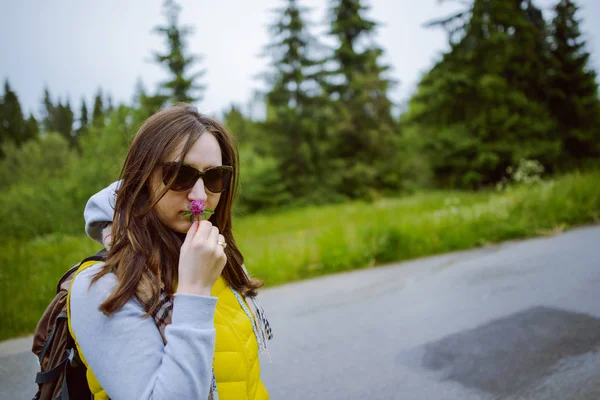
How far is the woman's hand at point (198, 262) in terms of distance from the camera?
1152 millimetres

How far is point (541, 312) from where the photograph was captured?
12.3 feet

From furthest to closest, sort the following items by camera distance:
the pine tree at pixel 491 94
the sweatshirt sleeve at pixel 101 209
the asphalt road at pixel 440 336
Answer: the pine tree at pixel 491 94
the asphalt road at pixel 440 336
the sweatshirt sleeve at pixel 101 209

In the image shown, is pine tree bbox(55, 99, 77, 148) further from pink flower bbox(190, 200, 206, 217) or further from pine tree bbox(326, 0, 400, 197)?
pine tree bbox(326, 0, 400, 197)

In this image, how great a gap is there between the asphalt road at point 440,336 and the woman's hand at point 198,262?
201 centimetres

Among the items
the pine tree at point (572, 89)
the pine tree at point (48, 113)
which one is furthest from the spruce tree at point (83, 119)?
the pine tree at point (572, 89)

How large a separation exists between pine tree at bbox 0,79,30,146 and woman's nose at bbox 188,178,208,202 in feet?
26.0

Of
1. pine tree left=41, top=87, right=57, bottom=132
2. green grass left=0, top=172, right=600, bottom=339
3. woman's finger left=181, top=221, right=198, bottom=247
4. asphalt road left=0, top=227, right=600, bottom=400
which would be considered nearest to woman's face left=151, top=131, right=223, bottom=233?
woman's finger left=181, top=221, right=198, bottom=247

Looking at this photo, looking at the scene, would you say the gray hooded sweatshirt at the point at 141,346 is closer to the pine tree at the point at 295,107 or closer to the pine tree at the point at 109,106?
the pine tree at the point at 109,106

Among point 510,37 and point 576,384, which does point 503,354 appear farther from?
point 510,37

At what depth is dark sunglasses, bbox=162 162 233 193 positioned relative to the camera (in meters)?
1.34

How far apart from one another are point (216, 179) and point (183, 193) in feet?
0.46

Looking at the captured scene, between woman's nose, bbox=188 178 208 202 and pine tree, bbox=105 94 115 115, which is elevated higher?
pine tree, bbox=105 94 115 115

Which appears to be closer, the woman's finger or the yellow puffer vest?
the woman's finger

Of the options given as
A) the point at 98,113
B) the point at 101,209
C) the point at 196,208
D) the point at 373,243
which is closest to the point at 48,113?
the point at 98,113
